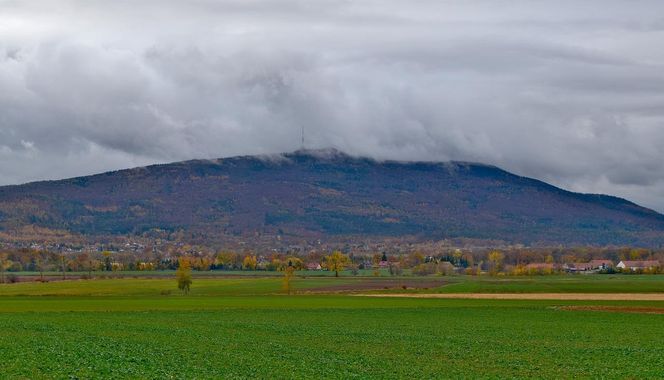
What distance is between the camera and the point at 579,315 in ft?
242

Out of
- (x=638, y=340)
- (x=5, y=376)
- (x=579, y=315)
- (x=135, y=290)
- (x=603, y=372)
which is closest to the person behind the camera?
(x=5, y=376)

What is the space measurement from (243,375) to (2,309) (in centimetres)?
5569

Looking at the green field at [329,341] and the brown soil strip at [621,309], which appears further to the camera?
the brown soil strip at [621,309]

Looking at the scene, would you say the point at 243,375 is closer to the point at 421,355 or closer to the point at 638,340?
the point at 421,355

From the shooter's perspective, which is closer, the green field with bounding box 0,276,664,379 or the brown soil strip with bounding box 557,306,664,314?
the green field with bounding box 0,276,664,379

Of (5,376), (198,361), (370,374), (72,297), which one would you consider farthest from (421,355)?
(72,297)

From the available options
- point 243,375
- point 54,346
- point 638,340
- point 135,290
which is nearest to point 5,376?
point 243,375

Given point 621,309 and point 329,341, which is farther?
point 621,309

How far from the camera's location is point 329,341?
51062 millimetres

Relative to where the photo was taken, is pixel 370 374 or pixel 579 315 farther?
pixel 579 315

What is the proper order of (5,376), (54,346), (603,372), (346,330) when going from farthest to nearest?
1. (346,330)
2. (54,346)
3. (603,372)
4. (5,376)

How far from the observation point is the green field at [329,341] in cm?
3766

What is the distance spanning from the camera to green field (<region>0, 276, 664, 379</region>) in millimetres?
37656

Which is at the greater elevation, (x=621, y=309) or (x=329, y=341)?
(x=329, y=341)
